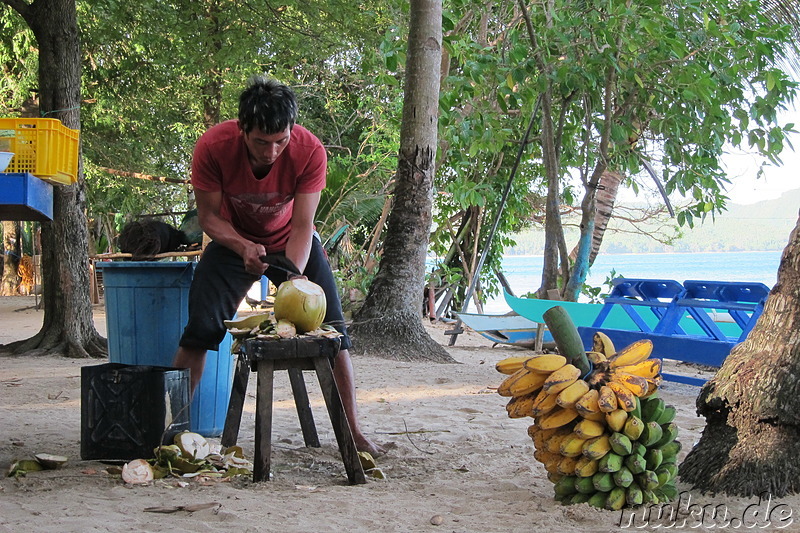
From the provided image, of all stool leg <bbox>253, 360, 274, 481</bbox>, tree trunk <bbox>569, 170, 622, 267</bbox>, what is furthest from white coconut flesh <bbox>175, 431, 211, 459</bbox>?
tree trunk <bbox>569, 170, 622, 267</bbox>

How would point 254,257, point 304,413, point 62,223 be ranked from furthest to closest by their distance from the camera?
1. point 62,223
2. point 304,413
3. point 254,257

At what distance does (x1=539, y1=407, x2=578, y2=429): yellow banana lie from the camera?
8.75 ft

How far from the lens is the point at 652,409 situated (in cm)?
267

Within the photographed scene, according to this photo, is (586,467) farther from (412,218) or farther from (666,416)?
(412,218)

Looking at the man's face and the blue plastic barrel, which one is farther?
the blue plastic barrel

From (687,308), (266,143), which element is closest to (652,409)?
(266,143)

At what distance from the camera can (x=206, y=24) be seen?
1005cm

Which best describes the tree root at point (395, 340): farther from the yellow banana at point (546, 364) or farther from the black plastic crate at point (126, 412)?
the yellow banana at point (546, 364)

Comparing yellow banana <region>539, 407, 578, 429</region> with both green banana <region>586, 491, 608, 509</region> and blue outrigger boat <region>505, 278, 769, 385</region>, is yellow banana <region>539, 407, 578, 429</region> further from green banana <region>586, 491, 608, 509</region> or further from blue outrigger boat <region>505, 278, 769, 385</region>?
blue outrigger boat <region>505, 278, 769, 385</region>

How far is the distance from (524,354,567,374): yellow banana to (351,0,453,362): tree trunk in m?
4.35

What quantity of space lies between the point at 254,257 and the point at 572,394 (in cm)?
166

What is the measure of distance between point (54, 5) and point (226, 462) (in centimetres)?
615

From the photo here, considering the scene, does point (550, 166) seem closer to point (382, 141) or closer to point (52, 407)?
point (382, 141)

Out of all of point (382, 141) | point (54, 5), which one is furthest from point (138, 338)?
point (382, 141)
